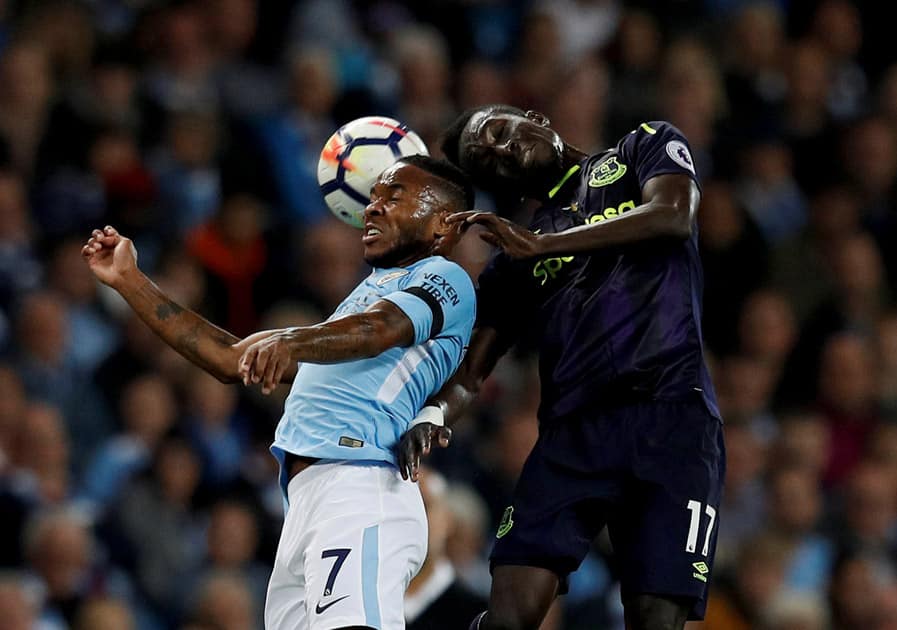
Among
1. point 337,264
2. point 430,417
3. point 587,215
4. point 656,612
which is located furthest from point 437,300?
point 337,264

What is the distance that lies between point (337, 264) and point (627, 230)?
163 inches

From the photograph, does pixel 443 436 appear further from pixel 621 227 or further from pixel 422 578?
pixel 422 578

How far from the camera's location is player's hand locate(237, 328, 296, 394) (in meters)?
4.46

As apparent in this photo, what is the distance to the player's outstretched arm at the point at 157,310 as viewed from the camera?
195 inches

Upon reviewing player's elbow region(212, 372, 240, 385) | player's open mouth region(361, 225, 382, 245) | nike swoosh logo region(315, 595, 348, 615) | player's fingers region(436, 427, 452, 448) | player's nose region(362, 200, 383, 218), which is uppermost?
player's nose region(362, 200, 383, 218)

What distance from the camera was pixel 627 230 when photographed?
5137 millimetres

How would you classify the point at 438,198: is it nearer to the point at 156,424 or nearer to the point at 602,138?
the point at 156,424

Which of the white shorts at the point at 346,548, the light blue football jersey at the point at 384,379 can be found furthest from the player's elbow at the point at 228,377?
the white shorts at the point at 346,548

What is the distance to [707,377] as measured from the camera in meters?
5.41

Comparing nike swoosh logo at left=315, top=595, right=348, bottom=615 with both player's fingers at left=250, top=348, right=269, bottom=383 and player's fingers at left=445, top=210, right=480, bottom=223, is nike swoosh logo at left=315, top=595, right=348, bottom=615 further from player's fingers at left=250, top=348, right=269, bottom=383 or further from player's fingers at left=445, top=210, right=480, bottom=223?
player's fingers at left=445, top=210, right=480, bottom=223

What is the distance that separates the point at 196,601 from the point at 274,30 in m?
4.24

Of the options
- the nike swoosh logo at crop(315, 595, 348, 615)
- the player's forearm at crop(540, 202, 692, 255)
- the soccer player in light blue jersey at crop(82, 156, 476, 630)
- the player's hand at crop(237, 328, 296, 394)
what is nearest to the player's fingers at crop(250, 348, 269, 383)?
the player's hand at crop(237, 328, 296, 394)

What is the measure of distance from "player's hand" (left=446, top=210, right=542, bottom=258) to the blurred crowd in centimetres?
204

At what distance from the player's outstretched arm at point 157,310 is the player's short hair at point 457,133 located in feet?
4.20
